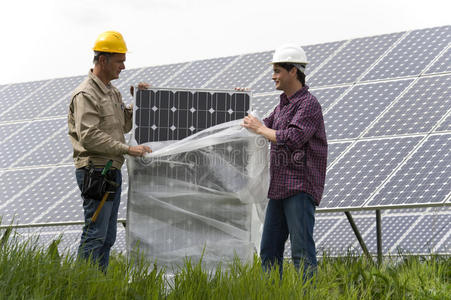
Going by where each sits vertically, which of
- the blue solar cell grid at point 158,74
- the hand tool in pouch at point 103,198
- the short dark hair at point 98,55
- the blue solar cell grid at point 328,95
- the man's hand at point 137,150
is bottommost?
the hand tool in pouch at point 103,198

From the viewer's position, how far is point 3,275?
5477 mm

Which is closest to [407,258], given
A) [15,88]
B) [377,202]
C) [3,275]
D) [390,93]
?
[377,202]

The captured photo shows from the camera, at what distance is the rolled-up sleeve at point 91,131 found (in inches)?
275

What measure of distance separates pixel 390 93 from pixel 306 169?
4.81m

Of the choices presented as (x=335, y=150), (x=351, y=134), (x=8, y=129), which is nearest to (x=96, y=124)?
(x=335, y=150)

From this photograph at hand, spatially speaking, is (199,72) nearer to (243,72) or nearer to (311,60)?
(243,72)

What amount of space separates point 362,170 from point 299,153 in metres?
3.27

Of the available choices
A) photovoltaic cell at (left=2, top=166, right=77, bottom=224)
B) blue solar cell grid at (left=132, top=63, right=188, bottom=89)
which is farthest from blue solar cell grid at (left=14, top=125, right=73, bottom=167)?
blue solar cell grid at (left=132, top=63, right=188, bottom=89)

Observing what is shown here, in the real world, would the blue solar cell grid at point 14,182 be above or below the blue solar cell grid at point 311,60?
below

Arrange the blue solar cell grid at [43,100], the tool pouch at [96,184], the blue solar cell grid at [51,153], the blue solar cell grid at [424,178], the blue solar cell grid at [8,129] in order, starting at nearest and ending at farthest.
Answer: the tool pouch at [96,184] < the blue solar cell grid at [424,178] < the blue solar cell grid at [51,153] < the blue solar cell grid at [8,129] < the blue solar cell grid at [43,100]

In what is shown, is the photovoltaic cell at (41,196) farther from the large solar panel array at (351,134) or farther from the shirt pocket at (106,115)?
the shirt pocket at (106,115)

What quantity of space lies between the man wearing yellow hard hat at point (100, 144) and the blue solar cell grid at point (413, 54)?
5572 millimetres

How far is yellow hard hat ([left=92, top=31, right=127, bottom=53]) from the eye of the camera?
727 cm

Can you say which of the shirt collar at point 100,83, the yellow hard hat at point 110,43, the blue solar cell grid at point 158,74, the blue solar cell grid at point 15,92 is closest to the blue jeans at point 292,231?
the shirt collar at point 100,83
